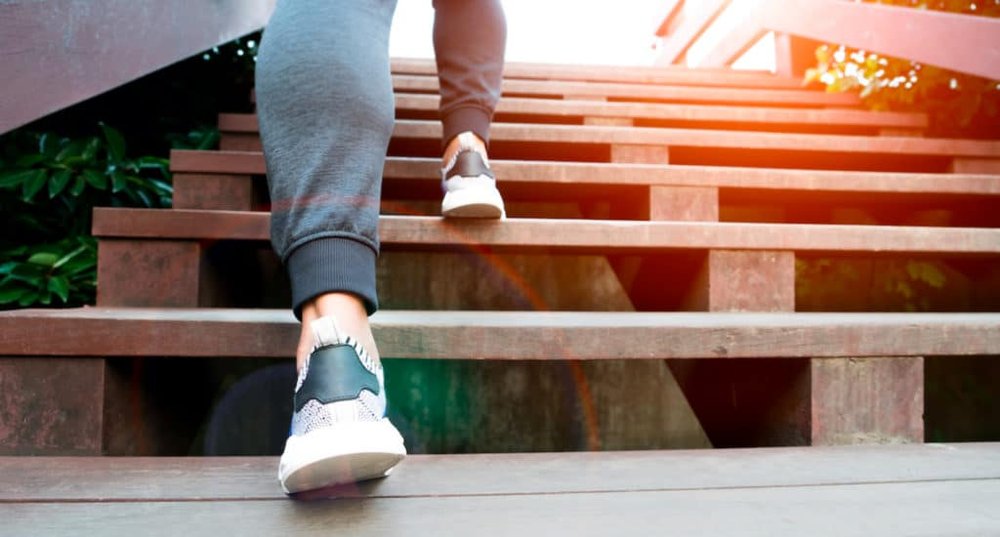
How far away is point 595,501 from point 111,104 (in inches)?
74.0

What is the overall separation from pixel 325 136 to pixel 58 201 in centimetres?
122

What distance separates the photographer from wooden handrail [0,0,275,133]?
0.95m

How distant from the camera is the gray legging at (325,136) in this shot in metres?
0.66

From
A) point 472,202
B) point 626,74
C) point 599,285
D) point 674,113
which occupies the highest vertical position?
point 626,74

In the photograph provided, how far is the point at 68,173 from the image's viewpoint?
149 centimetres

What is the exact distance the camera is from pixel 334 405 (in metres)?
0.61

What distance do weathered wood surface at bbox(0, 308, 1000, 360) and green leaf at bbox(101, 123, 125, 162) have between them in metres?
0.88

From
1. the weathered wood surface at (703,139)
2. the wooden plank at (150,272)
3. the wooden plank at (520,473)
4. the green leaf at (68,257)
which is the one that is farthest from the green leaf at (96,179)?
the wooden plank at (520,473)

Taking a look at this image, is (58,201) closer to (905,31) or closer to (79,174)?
(79,174)

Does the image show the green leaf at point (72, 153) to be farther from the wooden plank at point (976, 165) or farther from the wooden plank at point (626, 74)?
the wooden plank at point (976, 165)

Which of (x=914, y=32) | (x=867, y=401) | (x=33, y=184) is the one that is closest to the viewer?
(x=867, y=401)

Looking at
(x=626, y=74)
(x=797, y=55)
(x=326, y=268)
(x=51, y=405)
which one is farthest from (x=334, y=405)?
(x=797, y=55)

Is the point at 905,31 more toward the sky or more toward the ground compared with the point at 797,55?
more toward the ground

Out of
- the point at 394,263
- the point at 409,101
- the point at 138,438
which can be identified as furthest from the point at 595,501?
the point at 409,101
